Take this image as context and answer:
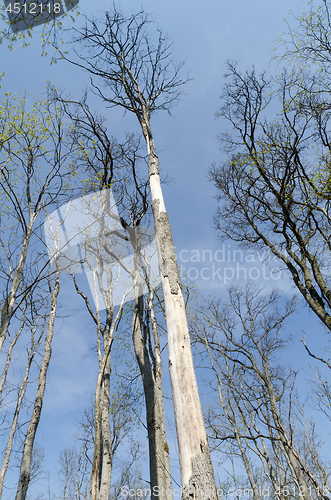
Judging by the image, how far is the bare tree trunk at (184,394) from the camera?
251cm

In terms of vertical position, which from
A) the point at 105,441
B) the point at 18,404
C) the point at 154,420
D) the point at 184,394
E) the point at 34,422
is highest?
the point at 18,404

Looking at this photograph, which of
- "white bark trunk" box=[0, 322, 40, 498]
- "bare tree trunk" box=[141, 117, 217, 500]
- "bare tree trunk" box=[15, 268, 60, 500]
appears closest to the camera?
"bare tree trunk" box=[141, 117, 217, 500]

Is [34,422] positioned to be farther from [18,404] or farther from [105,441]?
[18,404]

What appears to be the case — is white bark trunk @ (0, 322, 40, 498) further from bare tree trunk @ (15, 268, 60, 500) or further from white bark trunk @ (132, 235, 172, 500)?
white bark trunk @ (132, 235, 172, 500)

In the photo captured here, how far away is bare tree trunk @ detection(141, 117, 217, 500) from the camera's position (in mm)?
2506

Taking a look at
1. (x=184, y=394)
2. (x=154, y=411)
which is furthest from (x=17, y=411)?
(x=184, y=394)

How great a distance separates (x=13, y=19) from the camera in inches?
217

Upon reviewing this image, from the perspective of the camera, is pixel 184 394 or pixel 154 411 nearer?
pixel 184 394

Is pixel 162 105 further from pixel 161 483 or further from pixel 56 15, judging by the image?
pixel 161 483

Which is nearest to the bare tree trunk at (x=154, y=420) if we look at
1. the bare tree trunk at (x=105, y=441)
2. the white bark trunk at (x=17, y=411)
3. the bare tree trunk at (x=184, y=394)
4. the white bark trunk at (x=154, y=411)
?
the white bark trunk at (x=154, y=411)

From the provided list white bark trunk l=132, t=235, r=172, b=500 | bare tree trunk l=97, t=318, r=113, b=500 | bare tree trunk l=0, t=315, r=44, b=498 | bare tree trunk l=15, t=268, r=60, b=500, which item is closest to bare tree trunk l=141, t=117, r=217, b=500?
bare tree trunk l=15, t=268, r=60, b=500

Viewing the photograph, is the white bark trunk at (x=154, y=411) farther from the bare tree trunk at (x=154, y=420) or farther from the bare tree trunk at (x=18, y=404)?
the bare tree trunk at (x=18, y=404)

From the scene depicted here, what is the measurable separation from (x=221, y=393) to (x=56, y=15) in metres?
12.6

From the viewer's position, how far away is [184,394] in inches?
116
